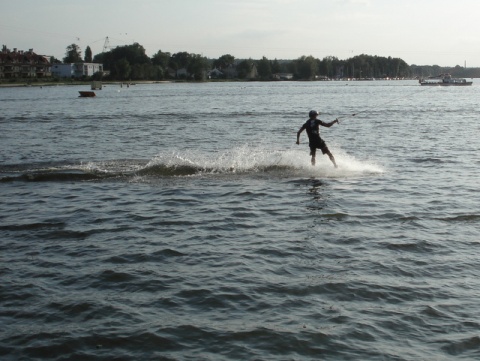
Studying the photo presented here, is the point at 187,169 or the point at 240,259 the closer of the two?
the point at 240,259

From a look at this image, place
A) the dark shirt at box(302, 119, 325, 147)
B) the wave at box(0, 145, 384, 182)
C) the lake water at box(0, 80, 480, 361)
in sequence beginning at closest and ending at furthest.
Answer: the lake water at box(0, 80, 480, 361), the dark shirt at box(302, 119, 325, 147), the wave at box(0, 145, 384, 182)

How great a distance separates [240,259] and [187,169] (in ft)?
37.0

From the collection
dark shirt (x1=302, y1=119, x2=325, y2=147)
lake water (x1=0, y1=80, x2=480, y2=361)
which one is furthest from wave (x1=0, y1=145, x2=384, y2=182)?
dark shirt (x1=302, y1=119, x2=325, y2=147)

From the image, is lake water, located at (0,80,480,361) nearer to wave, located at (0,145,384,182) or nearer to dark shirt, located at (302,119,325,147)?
wave, located at (0,145,384,182)

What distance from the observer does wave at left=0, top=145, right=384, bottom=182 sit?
73.4ft

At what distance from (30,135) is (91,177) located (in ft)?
64.6

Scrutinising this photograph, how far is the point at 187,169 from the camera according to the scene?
2327 cm

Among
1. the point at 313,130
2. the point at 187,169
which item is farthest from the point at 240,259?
the point at 187,169

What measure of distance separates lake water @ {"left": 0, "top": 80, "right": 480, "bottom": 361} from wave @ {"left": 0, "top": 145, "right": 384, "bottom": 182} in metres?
0.09

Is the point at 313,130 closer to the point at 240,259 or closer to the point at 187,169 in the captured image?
the point at 187,169

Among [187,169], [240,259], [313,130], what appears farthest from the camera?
[187,169]

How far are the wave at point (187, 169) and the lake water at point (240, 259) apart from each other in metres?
0.09

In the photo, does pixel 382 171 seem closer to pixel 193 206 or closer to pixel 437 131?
pixel 193 206

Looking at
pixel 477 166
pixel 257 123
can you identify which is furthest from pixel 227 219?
pixel 257 123
